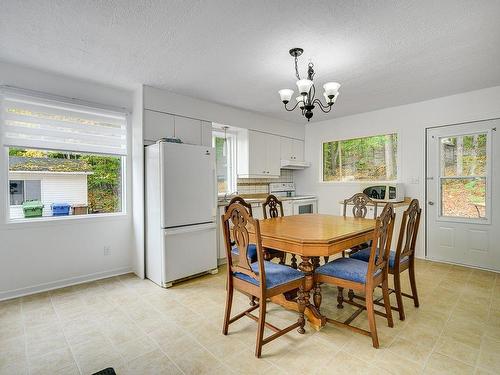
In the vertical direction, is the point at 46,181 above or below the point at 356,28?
below

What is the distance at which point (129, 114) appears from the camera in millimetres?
3578

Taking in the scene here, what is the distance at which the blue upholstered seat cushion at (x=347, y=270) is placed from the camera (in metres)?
1.98

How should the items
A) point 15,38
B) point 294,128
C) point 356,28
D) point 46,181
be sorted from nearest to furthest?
point 356,28
point 15,38
point 46,181
point 294,128

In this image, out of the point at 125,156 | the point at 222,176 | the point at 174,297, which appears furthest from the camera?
the point at 222,176

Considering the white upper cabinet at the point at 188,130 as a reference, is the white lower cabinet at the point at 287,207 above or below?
below

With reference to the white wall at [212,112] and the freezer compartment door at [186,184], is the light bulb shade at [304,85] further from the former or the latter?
the white wall at [212,112]

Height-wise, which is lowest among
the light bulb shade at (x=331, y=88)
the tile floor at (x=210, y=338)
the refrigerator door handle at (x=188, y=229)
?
the tile floor at (x=210, y=338)

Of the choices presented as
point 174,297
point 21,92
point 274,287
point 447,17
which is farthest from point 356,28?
point 21,92

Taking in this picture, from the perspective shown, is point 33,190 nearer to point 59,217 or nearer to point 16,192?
point 16,192

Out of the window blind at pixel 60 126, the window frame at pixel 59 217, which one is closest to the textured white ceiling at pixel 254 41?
the window blind at pixel 60 126

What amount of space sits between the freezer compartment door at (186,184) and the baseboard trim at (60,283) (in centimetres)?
107

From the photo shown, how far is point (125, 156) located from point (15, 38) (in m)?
1.60

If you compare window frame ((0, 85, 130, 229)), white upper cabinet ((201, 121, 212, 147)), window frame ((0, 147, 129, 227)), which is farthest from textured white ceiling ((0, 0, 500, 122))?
window frame ((0, 147, 129, 227))

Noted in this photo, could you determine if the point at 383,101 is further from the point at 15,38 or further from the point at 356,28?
the point at 15,38
